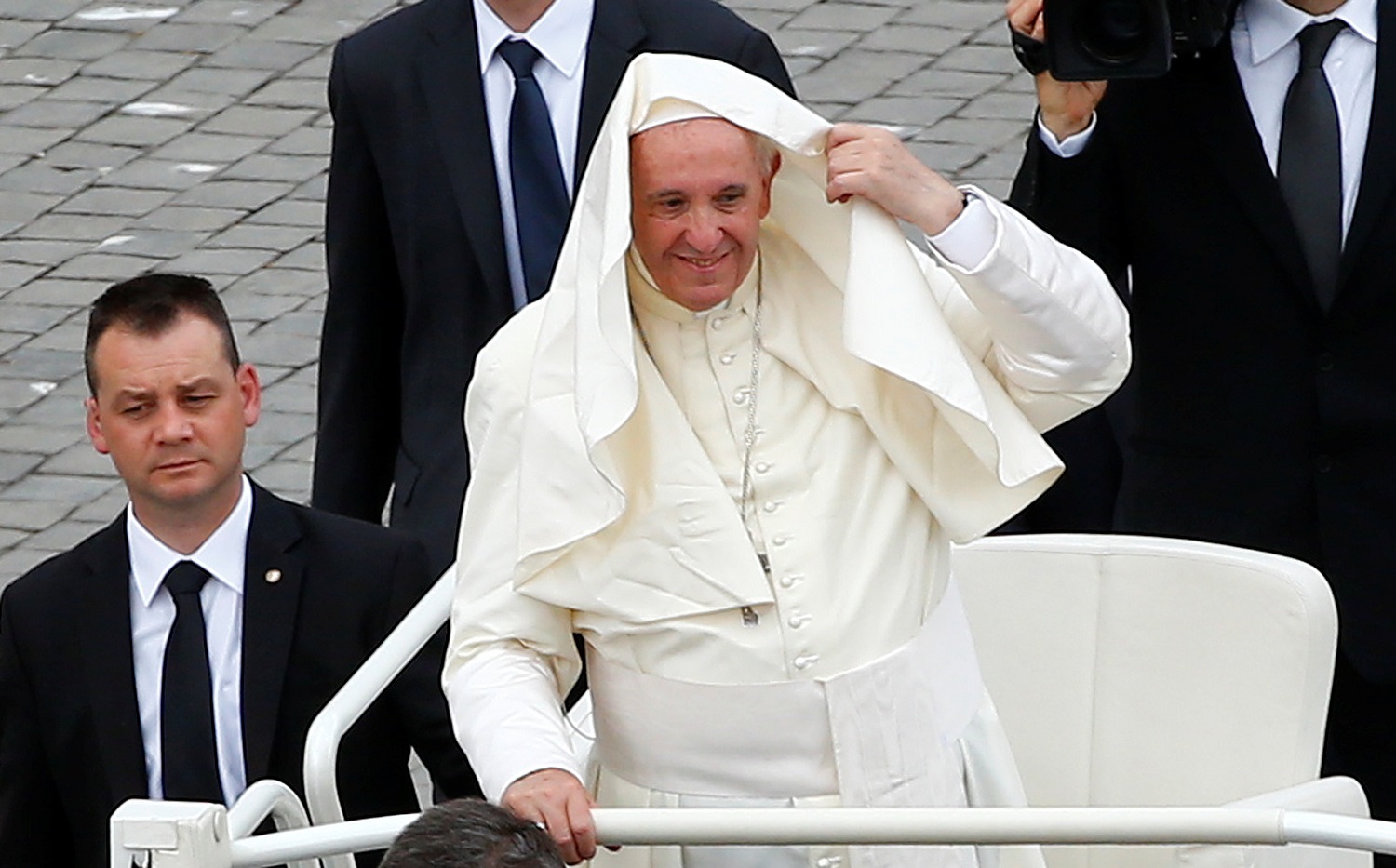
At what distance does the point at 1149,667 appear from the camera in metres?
4.22

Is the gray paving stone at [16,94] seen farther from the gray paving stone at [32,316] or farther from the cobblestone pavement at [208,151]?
the gray paving stone at [32,316]

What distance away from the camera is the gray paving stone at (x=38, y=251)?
8.44 metres

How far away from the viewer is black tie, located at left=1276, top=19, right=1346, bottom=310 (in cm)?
425

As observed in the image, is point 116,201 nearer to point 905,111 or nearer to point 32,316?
point 32,316

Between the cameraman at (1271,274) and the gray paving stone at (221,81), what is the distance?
5.35 m

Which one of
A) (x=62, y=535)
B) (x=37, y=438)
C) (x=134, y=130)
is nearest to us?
(x=62, y=535)

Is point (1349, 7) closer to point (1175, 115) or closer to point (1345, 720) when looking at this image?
point (1175, 115)

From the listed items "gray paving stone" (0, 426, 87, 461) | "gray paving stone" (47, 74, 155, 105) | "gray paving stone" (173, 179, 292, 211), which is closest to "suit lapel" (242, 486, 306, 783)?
"gray paving stone" (0, 426, 87, 461)

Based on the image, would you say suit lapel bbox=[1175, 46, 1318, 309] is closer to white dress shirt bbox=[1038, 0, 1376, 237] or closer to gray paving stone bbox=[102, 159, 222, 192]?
white dress shirt bbox=[1038, 0, 1376, 237]

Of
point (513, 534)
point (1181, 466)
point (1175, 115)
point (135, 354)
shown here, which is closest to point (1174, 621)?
point (1181, 466)

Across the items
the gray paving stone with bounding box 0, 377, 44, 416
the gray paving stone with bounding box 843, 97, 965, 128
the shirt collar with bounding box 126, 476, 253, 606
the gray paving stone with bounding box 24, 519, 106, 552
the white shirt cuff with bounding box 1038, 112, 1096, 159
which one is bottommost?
the gray paving stone with bounding box 24, 519, 106, 552

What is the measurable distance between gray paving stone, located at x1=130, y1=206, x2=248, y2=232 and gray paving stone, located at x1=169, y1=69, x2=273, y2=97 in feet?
2.61

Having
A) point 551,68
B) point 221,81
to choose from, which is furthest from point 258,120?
point 551,68

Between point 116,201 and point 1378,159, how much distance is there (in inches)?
210
